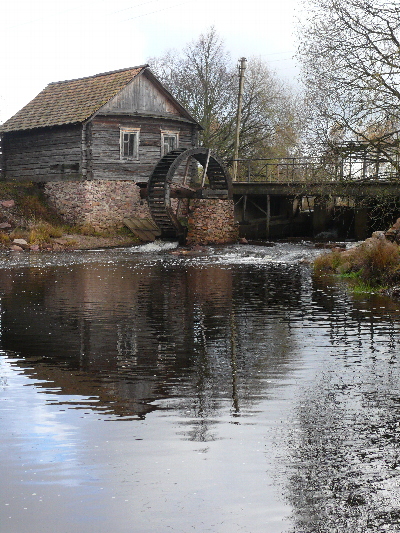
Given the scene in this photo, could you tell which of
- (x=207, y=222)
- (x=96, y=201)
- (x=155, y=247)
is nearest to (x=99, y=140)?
(x=96, y=201)

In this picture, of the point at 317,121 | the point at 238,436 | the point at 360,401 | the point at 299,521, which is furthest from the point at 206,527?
the point at 317,121

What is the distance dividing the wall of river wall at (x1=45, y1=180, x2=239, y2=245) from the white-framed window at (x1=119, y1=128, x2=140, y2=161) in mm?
1186

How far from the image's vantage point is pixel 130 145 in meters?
32.6

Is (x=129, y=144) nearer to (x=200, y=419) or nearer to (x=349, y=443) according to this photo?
(x=200, y=419)

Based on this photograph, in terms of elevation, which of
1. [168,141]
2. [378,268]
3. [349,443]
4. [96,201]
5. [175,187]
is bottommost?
[349,443]

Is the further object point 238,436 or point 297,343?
point 297,343

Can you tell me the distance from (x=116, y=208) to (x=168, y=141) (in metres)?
4.35

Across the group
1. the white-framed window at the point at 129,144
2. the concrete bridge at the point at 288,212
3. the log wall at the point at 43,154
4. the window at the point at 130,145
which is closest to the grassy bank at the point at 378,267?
the concrete bridge at the point at 288,212

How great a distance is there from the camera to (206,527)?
3586 millimetres

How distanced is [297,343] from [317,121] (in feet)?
34.4

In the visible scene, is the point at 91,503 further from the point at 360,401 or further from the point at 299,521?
the point at 360,401

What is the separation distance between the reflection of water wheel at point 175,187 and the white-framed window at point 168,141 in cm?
144

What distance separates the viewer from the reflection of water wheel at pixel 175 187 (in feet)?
95.3

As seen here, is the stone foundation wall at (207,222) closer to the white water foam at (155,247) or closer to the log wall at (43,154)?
the white water foam at (155,247)
